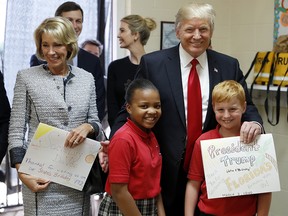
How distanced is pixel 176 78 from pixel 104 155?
46cm

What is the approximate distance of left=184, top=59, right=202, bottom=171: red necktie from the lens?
1780 millimetres

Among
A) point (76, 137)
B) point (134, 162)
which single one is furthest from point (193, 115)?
point (76, 137)

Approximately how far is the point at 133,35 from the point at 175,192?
1310mm

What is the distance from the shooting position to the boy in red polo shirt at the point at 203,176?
167 centimetres

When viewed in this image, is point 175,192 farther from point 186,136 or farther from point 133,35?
point 133,35

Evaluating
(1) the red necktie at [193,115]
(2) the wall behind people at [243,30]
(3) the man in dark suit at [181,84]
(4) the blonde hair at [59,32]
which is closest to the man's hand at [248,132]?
(3) the man in dark suit at [181,84]

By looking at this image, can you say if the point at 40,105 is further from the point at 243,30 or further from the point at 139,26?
the point at 243,30

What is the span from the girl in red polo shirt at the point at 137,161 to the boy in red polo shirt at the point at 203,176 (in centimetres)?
14

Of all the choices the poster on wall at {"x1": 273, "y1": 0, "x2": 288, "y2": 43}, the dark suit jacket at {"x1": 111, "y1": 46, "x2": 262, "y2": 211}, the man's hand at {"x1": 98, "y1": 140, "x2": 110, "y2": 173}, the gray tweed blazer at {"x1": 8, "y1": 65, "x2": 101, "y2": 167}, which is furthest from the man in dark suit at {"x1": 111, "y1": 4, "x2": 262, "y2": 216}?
the poster on wall at {"x1": 273, "y1": 0, "x2": 288, "y2": 43}

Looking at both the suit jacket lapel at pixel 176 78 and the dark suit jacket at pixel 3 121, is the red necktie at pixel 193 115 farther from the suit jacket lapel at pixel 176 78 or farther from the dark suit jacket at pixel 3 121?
the dark suit jacket at pixel 3 121

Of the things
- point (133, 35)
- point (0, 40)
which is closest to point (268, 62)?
point (133, 35)

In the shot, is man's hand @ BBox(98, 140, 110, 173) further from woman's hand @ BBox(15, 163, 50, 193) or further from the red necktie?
the red necktie

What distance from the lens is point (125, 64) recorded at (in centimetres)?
276

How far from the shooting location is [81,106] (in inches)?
70.9
